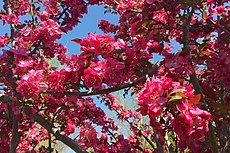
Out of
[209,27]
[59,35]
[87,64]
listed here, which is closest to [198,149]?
[209,27]

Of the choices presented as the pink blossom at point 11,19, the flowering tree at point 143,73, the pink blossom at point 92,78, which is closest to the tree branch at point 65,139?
the flowering tree at point 143,73

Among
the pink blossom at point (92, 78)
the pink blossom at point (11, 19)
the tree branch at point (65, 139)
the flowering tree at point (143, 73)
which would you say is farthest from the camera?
the pink blossom at point (11, 19)

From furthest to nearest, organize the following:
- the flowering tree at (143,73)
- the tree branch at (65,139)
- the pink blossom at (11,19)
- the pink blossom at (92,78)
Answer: the pink blossom at (11,19)
the tree branch at (65,139)
the pink blossom at (92,78)
the flowering tree at (143,73)

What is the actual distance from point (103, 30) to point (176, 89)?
11.8 ft

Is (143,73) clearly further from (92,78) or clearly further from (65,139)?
(65,139)

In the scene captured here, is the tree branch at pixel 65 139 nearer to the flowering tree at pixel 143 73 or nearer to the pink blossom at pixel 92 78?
the flowering tree at pixel 143 73

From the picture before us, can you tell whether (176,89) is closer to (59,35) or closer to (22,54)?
(22,54)

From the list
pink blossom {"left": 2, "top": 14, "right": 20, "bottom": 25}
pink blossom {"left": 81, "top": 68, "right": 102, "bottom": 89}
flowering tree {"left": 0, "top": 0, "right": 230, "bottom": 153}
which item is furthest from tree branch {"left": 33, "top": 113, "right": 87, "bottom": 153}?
pink blossom {"left": 2, "top": 14, "right": 20, "bottom": 25}

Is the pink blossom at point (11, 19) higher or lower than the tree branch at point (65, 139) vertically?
higher

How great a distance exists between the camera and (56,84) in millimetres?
2330

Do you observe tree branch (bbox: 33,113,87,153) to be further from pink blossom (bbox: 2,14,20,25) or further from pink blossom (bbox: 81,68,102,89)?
pink blossom (bbox: 2,14,20,25)

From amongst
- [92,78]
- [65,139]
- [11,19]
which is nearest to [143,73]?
[92,78]

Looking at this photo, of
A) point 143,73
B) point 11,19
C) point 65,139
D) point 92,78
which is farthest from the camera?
point 11,19

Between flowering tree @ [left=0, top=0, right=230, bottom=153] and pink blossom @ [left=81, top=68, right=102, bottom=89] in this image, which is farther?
pink blossom @ [left=81, top=68, right=102, bottom=89]
